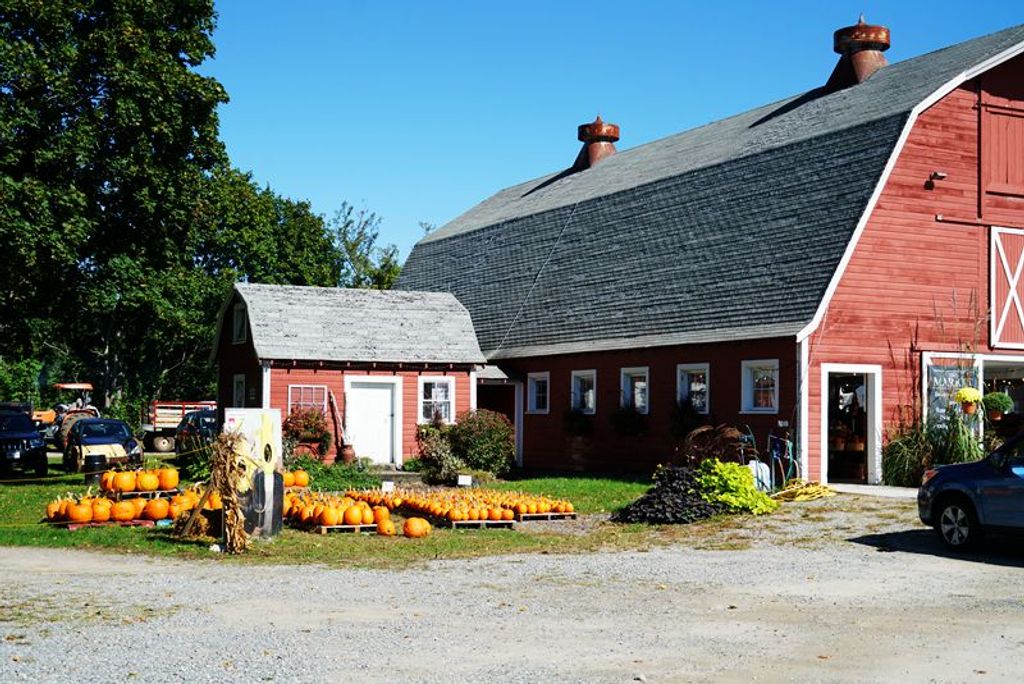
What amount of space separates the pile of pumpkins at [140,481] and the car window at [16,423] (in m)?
13.7

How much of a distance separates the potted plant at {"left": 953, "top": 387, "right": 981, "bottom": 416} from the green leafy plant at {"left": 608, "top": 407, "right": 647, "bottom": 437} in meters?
7.27

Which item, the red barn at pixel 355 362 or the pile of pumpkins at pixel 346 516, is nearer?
the pile of pumpkins at pixel 346 516

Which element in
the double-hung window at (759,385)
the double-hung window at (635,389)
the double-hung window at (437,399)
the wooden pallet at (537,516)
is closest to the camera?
the wooden pallet at (537,516)

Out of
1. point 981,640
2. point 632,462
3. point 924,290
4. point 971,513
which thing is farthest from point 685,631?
point 632,462

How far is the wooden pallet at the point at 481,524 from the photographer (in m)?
18.4

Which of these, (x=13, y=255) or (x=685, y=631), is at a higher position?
(x=13, y=255)

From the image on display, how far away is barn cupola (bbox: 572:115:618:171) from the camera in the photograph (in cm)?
4100

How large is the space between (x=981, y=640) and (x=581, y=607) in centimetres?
353

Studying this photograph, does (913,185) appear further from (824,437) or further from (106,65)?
(106,65)

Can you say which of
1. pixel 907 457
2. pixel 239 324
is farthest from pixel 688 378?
pixel 239 324

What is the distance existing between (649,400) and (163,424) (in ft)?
87.1

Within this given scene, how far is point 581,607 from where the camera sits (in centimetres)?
1160

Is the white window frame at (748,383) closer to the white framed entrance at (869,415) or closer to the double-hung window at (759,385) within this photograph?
the double-hung window at (759,385)

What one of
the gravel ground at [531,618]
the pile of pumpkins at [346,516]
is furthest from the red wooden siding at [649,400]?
the pile of pumpkins at [346,516]
